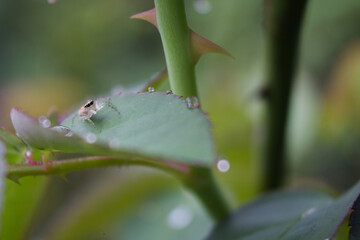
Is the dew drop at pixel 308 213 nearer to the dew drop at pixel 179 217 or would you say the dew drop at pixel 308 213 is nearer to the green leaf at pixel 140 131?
the green leaf at pixel 140 131

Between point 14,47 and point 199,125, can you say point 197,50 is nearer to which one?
point 199,125

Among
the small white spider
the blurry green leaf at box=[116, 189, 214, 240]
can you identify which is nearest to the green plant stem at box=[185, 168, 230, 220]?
the small white spider

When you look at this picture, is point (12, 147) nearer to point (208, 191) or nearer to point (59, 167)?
point (59, 167)

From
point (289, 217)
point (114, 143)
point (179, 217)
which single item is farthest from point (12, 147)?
point (179, 217)

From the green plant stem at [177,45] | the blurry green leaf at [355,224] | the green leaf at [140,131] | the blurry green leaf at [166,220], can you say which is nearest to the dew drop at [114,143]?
the green leaf at [140,131]

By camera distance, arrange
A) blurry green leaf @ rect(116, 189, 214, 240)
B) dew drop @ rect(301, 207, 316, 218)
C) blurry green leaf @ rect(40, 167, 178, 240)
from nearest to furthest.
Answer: dew drop @ rect(301, 207, 316, 218) → blurry green leaf @ rect(116, 189, 214, 240) → blurry green leaf @ rect(40, 167, 178, 240)

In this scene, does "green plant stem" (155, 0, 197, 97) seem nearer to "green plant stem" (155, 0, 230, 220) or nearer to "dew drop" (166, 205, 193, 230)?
"green plant stem" (155, 0, 230, 220)

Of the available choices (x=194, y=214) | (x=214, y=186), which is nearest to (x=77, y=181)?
(x=194, y=214)
